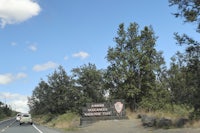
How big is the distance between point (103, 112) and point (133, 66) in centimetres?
1165

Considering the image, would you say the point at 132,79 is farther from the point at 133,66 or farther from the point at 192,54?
the point at 192,54

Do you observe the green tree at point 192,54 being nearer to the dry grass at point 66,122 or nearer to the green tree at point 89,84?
the dry grass at point 66,122

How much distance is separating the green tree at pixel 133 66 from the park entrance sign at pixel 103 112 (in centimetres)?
942

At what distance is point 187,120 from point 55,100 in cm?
4934

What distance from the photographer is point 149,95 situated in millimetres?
53688

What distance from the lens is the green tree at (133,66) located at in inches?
2088

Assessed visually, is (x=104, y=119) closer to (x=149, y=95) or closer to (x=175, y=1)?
(x=149, y=95)

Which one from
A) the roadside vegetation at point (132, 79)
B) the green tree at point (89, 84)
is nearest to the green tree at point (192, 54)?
the roadside vegetation at point (132, 79)

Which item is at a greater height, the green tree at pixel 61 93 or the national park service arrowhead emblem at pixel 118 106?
the green tree at pixel 61 93

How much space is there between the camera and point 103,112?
43.7 meters

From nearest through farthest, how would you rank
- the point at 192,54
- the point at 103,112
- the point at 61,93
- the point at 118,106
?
the point at 192,54, the point at 103,112, the point at 118,106, the point at 61,93

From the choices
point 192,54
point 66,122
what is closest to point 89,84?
point 66,122

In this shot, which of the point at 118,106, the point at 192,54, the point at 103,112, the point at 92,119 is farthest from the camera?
the point at 118,106

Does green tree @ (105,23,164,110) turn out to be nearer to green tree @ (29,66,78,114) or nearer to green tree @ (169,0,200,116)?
green tree @ (29,66,78,114)
